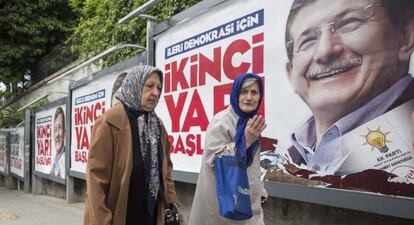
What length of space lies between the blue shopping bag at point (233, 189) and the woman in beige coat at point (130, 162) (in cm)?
48

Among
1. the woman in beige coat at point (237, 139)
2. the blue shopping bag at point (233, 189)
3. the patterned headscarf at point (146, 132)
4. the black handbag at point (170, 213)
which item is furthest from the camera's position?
the black handbag at point (170, 213)

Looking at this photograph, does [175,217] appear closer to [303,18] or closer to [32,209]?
[303,18]

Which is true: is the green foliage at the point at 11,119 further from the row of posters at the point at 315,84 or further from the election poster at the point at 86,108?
the row of posters at the point at 315,84

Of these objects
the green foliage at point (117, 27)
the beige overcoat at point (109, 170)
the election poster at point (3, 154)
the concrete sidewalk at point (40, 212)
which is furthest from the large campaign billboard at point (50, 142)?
the beige overcoat at point (109, 170)

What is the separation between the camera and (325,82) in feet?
13.0

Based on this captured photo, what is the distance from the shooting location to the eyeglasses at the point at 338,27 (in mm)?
3555

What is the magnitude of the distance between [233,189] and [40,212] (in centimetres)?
812

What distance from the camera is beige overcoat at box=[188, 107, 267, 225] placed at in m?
2.77

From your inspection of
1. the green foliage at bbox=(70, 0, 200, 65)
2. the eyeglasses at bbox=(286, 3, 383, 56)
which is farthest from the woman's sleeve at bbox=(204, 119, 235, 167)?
the green foliage at bbox=(70, 0, 200, 65)

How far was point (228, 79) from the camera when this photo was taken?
5.27 meters

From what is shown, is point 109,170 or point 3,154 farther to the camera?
point 3,154

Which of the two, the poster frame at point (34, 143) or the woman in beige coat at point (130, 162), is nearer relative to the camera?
the woman in beige coat at point (130, 162)

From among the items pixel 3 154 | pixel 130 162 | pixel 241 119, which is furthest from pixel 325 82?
pixel 3 154

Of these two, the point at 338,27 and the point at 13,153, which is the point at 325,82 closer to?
the point at 338,27
